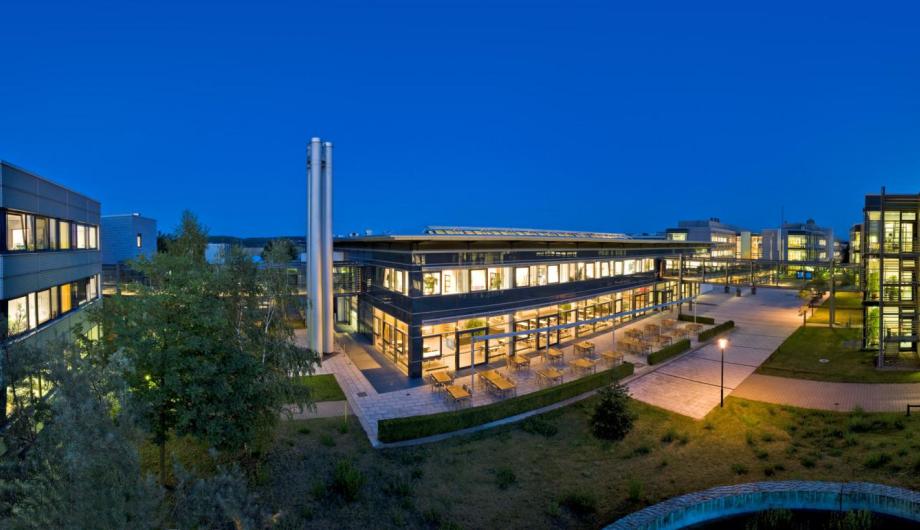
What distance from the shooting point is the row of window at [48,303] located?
49.4 ft

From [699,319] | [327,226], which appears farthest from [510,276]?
[699,319]

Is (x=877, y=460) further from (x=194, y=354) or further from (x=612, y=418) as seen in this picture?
(x=194, y=354)

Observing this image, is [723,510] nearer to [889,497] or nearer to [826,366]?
[889,497]

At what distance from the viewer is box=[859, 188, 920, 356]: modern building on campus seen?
87.1 feet

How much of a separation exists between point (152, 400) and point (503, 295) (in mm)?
19642

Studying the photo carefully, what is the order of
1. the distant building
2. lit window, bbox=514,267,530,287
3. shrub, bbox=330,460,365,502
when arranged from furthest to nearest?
1. the distant building
2. lit window, bbox=514,267,530,287
3. shrub, bbox=330,460,365,502

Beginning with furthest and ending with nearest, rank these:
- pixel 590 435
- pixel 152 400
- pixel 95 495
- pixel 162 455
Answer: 1. pixel 590 435
2. pixel 162 455
3. pixel 152 400
4. pixel 95 495

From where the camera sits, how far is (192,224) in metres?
26.7

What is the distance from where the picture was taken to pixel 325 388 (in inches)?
893

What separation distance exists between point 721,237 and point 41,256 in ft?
345

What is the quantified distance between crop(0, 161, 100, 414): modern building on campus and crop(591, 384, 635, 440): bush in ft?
57.5

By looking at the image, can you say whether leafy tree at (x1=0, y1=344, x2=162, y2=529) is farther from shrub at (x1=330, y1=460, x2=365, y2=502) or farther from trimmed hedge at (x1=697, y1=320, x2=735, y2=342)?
trimmed hedge at (x1=697, y1=320, x2=735, y2=342)

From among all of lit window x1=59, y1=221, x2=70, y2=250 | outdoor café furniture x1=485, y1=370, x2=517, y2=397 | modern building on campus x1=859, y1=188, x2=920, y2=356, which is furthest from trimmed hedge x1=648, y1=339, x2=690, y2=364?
lit window x1=59, y1=221, x2=70, y2=250

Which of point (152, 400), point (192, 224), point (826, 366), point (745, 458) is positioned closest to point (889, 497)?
point (745, 458)
